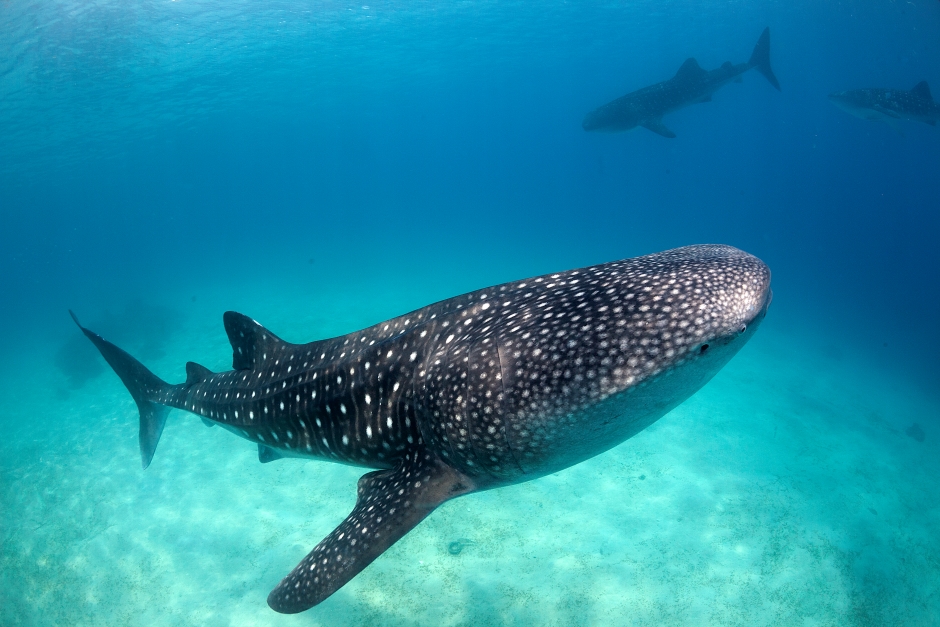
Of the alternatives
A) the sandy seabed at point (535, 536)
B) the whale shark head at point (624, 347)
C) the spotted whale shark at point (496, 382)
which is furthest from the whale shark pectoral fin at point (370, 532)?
the sandy seabed at point (535, 536)

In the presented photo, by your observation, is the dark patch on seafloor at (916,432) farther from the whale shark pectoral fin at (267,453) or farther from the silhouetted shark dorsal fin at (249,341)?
the silhouetted shark dorsal fin at (249,341)

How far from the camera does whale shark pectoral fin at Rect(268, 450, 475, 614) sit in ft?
10.7

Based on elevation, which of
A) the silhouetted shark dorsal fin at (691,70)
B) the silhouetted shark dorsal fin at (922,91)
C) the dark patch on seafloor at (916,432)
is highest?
the silhouetted shark dorsal fin at (691,70)

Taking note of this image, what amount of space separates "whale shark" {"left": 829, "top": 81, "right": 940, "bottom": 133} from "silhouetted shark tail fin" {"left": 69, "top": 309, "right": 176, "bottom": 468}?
29190 mm

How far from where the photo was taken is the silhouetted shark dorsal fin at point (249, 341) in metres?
5.25

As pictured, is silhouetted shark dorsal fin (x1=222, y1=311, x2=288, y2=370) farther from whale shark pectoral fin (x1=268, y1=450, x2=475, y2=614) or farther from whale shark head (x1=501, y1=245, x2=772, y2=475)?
whale shark head (x1=501, y1=245, x2=772, y2=475)

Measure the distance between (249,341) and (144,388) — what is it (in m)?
2.63

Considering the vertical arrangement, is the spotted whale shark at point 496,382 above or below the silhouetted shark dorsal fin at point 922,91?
below

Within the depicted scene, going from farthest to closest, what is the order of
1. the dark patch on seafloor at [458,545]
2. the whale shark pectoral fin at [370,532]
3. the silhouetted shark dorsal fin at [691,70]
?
the silhouetted shark dorsal fin at [691,70], the dark patch on seafloor at [458,545], the whale shark pectoral fin at [370,532]

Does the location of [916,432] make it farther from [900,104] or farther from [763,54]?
[763,54]

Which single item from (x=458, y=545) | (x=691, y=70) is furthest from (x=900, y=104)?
(x=458, y=545)

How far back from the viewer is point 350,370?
4.09 metres

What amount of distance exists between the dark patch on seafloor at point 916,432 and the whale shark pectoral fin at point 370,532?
1738 centimetres

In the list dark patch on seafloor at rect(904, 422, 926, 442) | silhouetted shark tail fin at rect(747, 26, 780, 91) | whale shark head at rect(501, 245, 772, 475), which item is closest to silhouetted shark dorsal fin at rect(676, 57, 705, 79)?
silhouetted shark tail fin at rect(747, 26, 780, 91)
